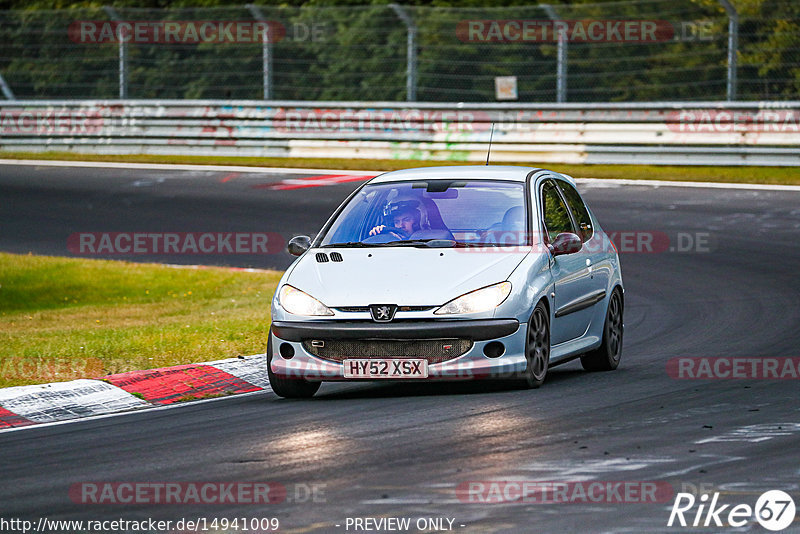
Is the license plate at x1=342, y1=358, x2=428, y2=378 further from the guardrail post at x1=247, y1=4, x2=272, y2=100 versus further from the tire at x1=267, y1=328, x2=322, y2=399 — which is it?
the guardrail post at x1=247, y1=4, x2=272, y2=100

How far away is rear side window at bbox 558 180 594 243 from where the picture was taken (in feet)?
36.1

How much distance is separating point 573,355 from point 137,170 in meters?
18.6

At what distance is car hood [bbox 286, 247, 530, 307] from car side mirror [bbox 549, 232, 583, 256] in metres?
→ 0.33

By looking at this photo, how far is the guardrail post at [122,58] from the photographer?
2850cm

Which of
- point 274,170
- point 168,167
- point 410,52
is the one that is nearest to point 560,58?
point 410,52

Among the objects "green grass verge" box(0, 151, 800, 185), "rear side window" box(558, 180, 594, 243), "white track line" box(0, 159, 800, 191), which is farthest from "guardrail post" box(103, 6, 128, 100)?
"rear side window" box(558, 180, 594, 243)

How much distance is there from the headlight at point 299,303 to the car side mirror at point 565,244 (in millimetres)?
1693

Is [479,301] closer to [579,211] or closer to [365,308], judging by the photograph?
[365,308]

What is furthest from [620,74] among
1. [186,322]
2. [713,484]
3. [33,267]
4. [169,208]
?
[713,484]

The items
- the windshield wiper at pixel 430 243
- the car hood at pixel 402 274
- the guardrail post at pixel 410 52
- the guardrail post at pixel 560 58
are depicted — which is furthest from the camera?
the guardrail post at pixel 410 52

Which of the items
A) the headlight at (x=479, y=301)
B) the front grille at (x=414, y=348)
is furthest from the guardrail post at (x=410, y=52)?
the front grille at (x=414, y=348)

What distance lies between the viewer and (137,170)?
27641mm

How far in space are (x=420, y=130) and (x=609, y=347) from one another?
625 inches

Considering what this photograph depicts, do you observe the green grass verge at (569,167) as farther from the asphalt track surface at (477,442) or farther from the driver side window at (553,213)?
the driver side window at (553,213)
